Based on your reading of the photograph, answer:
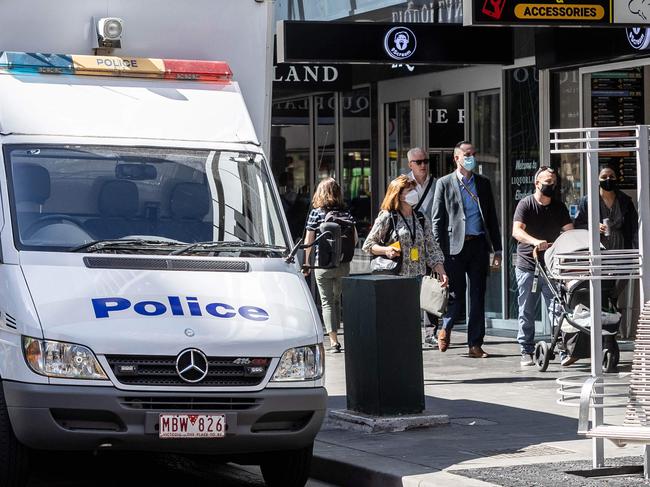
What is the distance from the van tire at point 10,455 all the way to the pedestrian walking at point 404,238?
20.3 ft

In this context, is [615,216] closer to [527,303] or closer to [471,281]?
[527,303]

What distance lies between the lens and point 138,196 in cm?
905

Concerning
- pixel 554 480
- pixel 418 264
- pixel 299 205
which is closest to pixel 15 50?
pixel 554 480

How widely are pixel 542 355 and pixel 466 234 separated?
69.0 inches

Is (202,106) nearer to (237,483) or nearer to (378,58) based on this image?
(237,483)

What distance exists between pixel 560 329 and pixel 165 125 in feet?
17.7

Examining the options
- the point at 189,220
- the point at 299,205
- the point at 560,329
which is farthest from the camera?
the point at 299,205

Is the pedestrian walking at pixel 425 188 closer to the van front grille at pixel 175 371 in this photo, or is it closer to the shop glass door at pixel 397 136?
the shop glass door at pixel 397 136

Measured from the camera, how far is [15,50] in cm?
953

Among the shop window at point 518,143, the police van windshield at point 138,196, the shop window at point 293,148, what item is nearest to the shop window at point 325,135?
the shop window at point 293,148

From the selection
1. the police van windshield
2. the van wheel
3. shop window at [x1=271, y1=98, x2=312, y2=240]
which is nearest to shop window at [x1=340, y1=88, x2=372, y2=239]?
shop window at [x1=271, y1=98, x2=312, y2=240]

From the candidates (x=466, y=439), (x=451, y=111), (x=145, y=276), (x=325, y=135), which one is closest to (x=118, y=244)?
(x=145, y=276)

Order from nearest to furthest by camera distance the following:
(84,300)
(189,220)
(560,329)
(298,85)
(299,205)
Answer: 1. (84,300)
2. (189,220)
3. (560,329)
4. (298,85)
5. (299,205)

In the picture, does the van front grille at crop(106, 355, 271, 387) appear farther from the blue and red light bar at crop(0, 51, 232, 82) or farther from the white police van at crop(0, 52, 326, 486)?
the blue and red light bar at crop(0, 51, 232, 82)
